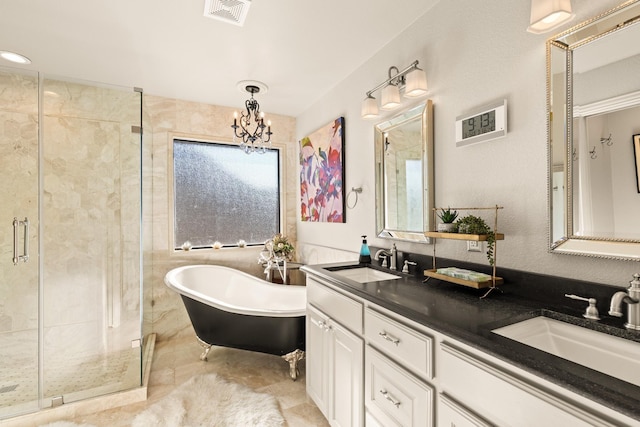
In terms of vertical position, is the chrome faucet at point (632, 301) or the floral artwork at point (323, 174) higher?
the floral artwork at point (323, 174)

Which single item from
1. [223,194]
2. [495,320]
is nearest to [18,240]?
[223,194]

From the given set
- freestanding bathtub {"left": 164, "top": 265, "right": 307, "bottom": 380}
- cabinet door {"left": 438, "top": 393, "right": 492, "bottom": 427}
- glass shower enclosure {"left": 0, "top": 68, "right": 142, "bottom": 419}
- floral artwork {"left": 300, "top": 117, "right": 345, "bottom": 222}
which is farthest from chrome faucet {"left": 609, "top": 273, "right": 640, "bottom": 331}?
glass shower enclosure {"left": 0, "top": 68, "right": 142, "bottom": 419}

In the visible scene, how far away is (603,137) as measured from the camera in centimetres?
111

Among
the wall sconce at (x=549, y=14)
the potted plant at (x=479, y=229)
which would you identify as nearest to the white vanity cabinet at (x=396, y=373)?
the potted plant at (x=479, y=229)

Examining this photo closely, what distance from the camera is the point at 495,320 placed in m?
1.02

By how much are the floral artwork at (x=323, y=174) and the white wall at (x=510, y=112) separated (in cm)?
78

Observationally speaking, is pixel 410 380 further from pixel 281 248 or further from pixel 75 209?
pixel 75 209

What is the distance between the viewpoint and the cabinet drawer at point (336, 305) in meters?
1.48

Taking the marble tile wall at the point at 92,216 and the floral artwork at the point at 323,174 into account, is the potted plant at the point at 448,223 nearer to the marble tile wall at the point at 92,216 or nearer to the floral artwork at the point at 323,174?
the floral artwork at the point at 323,174

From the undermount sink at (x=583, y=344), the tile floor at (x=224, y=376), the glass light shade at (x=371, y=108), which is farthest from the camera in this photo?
the glass light shade at (x=371, y=108)

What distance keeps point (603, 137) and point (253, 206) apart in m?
3.23

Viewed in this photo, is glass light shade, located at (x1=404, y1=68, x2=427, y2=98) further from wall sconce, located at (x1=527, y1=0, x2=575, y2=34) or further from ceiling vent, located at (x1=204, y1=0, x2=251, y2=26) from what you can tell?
ceiling vent, located at (x1=204, y1=0, x2=251, y2=26)

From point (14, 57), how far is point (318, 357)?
3275mm

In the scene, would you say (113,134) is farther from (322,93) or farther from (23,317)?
(322,93)
